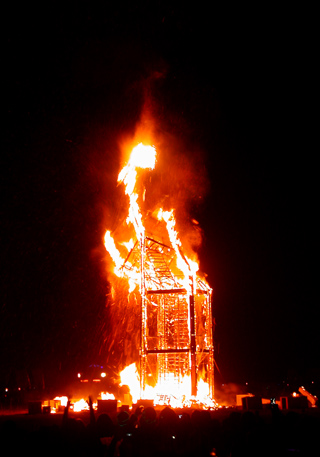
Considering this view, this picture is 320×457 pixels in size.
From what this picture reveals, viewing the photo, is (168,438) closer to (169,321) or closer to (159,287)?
(169,321)

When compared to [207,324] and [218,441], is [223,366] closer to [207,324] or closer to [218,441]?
[207,324]

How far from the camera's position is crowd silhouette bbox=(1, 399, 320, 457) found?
666cm

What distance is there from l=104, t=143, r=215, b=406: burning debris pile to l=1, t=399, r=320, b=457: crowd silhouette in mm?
16860

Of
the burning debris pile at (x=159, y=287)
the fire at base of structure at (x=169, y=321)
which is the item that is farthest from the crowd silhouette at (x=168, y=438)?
the burning debris pile at (x=159, y=287)

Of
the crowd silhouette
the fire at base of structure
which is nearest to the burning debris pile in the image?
the fire at base of structure

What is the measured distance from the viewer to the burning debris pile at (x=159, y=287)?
2603 cm

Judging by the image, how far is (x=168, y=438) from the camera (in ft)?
24.7

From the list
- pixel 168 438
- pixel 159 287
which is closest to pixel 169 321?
pixel 159 287

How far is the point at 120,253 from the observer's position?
A: 1105 inches

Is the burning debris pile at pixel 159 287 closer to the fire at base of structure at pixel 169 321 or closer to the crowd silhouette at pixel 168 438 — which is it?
the fire at base of structure at pixel 169 321

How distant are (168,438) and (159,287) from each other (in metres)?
21.6

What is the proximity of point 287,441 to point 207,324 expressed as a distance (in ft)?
63.5

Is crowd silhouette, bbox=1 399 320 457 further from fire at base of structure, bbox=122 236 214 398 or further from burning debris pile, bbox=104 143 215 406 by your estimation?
burning debris pile, bbox=104 143 215 406

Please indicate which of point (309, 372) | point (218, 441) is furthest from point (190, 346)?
point (309, 372)
